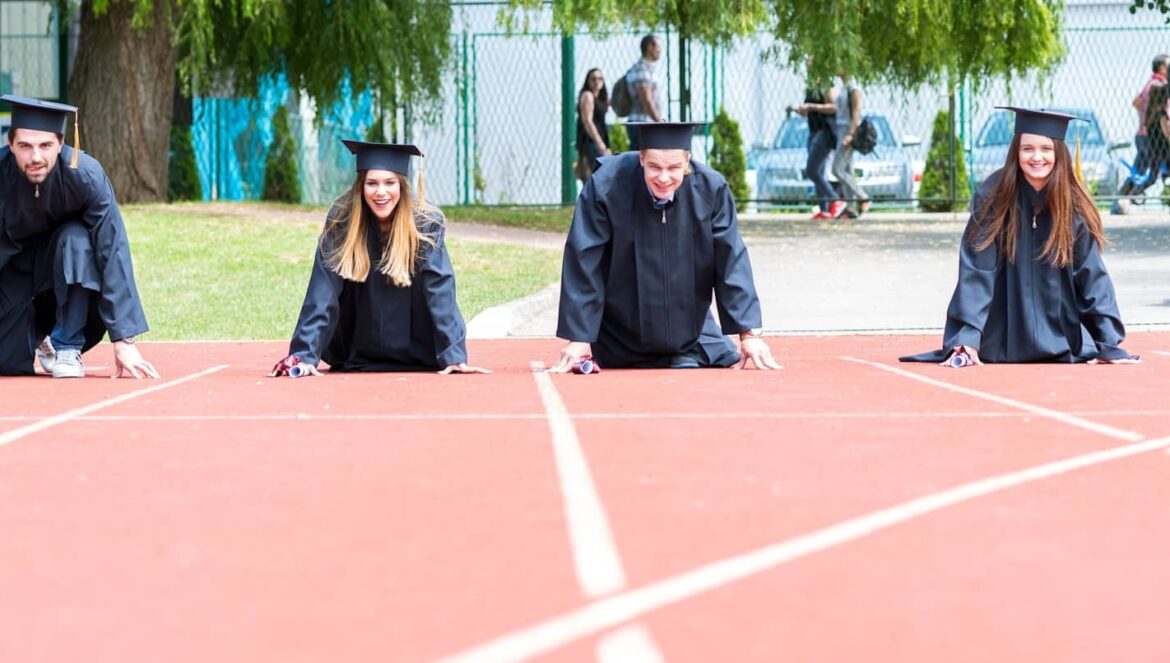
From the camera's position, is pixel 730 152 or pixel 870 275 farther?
pixel 730 152

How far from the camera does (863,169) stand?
26812 millimetres

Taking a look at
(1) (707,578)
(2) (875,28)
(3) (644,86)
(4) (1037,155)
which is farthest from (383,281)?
(2) (875,28)

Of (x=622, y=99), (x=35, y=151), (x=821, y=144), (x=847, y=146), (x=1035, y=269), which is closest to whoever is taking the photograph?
(x=35, y=151)

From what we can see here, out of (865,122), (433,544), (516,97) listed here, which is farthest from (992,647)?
(516,97)

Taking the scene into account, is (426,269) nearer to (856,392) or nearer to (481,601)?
(856,392)

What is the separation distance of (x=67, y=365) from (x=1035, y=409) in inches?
186

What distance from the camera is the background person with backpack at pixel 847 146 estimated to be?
23250mm

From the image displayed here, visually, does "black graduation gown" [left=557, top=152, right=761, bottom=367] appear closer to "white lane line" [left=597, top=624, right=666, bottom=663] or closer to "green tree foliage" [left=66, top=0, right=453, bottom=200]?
"white lane line" [left=597, top=624, right=666, bottom=663]

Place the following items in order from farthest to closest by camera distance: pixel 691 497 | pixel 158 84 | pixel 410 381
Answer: pixel 158 84, pixel 410 381, pixel 691 497

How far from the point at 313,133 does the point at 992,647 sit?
87.3 ft

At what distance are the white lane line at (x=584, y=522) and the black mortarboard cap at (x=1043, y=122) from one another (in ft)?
12.0

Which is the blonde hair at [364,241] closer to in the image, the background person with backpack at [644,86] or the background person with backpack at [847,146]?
the background person with backpack at [644,86]

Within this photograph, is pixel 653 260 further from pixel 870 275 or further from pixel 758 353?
pixel 870 275

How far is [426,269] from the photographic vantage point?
362 inches
